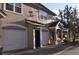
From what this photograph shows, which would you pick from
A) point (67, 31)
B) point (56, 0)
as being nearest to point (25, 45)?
point (56, 0)

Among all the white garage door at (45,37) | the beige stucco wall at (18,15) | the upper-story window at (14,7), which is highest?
the upper-story window at (14,7)

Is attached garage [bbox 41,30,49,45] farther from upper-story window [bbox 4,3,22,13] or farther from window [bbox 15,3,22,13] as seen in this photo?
window [bbox 15,3,22,13]

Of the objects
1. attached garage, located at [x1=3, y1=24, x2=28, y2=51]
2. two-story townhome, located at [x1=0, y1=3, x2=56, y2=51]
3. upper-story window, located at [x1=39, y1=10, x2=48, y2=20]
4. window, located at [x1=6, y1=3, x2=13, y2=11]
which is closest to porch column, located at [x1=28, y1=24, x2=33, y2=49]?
two-story townhome, located at [x1=0, y1=3, x2=56, y2=51]

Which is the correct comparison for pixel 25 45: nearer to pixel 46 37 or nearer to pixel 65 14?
pixel 46 37

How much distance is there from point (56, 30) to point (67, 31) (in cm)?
224

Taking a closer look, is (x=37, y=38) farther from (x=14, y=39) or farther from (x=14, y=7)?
(x=14, y=7)

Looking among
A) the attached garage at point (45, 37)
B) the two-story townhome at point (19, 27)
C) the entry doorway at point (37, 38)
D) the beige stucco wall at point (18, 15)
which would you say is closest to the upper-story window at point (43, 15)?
the two-story townhome at point (19, 27)

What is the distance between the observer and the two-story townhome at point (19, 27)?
15.1m

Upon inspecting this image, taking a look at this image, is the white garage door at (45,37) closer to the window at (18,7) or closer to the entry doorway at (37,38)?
the entry doorway at (37,38)

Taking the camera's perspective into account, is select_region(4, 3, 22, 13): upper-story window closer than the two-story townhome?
No

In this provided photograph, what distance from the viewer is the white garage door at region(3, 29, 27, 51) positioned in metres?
15.1

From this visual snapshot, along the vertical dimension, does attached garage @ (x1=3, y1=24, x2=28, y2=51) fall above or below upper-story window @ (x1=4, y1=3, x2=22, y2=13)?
below

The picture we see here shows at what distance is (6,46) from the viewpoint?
1507cm

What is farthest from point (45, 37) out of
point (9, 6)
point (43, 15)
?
point (9, 6)
